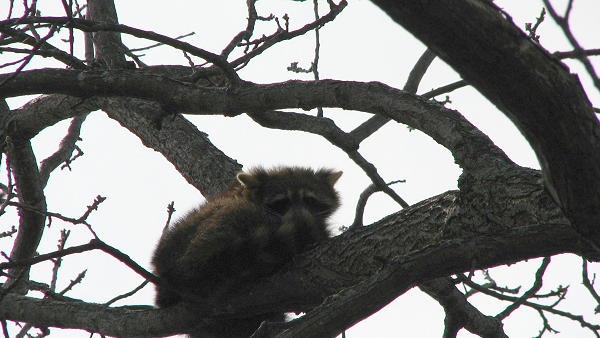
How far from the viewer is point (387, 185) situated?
495 cm

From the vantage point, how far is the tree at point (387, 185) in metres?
1.89

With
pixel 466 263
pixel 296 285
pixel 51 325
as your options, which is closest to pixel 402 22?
pixel 466 263

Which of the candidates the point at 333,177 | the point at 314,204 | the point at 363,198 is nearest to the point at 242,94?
the point at 363,198

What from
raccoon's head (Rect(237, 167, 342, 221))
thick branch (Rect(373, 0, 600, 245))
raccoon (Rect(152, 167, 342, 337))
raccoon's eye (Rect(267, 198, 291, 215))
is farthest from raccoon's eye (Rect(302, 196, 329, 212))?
thick branch (Rect(373, 0, 600, 245))

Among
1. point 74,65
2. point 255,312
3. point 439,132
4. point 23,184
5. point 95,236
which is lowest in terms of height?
point 255,312

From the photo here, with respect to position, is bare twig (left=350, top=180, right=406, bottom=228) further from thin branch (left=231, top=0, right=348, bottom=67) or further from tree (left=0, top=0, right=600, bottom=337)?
thin branch (left=231, top=0, right=348, bottom=67)

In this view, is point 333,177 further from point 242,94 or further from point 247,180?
point 242,94

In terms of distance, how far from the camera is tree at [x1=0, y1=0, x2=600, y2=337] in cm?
189

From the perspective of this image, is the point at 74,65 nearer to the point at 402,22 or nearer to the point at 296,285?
the point at 296,285

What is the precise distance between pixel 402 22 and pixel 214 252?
6.01 ft

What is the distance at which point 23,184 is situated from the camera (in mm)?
5301

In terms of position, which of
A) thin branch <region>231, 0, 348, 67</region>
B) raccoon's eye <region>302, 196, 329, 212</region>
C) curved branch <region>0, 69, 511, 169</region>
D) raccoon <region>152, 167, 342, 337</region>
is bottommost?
raccoon <region>152, 167, 342, 337</region>

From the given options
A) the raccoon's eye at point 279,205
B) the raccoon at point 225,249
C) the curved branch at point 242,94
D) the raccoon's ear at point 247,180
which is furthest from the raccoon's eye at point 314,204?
the curved branch at point 242,94

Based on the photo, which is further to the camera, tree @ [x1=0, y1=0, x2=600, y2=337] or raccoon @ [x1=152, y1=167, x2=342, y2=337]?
raccoon @ [x1=152, y1=167, x2=342, y2=337]
